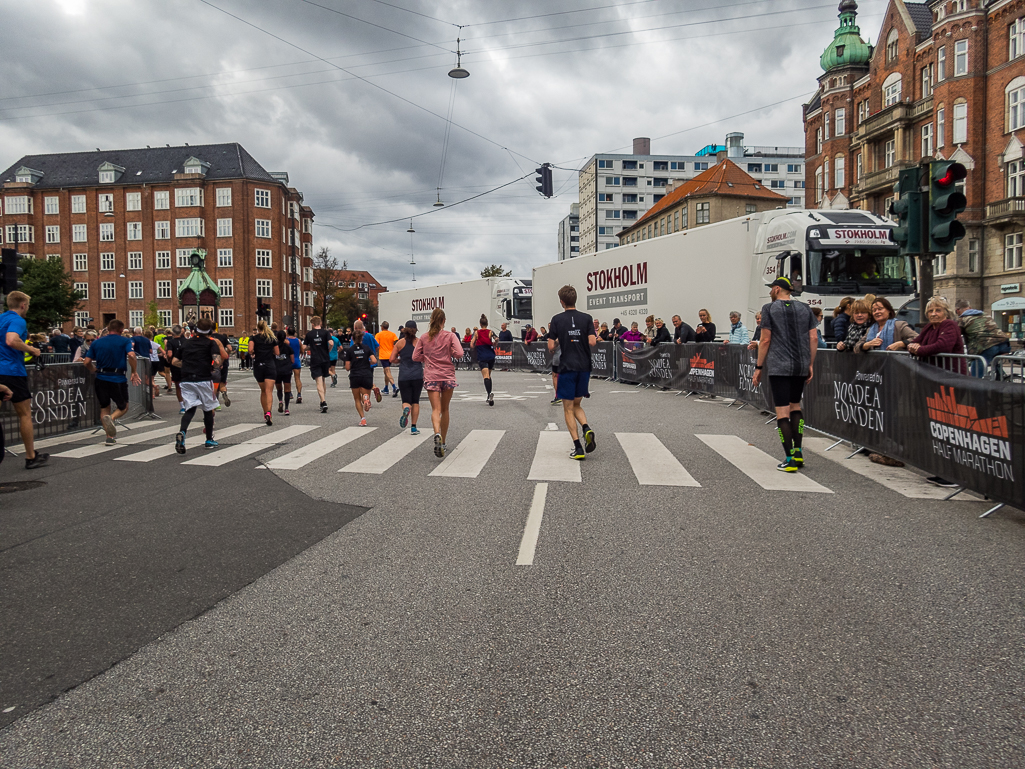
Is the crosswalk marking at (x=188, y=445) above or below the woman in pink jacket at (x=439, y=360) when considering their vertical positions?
below

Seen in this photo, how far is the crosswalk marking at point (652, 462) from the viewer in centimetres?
770

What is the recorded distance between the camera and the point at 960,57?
126 ft

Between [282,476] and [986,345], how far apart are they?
789cm

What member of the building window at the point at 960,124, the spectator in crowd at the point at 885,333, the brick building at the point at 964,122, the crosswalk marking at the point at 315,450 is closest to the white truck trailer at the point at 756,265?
the spectator in crowd at the point at 885,333

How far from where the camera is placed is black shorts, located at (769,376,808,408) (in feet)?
27.3

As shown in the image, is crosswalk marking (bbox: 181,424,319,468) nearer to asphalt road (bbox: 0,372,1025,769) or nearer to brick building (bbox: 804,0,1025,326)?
asphalt road (bbox: 0,372,1025,769)

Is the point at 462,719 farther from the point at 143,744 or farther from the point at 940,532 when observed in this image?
the point at 940,532

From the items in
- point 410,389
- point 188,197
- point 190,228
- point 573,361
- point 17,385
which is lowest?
point 410,389

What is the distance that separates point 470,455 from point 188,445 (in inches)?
168

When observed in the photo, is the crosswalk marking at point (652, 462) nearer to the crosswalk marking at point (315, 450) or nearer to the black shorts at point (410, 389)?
the black shorts at point (410, 389)

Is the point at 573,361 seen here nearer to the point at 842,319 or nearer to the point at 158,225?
the point at 842,319

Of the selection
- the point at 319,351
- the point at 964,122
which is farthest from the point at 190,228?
the point at 319,351

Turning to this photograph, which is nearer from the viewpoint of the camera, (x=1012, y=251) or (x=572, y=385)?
(x=572, y=385)

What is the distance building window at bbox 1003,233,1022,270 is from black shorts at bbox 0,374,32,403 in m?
41.1
